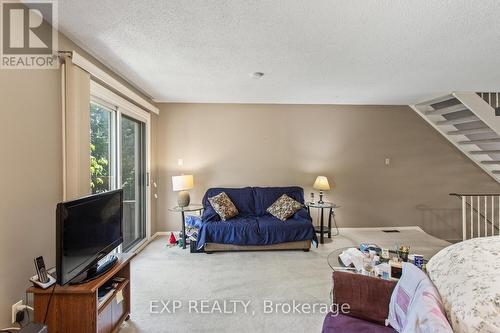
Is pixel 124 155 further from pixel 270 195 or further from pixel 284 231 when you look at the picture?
pixel 284 231

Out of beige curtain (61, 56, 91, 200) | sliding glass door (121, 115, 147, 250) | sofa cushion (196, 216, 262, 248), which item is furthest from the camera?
sofa cushion (196, 216, 262, 248)

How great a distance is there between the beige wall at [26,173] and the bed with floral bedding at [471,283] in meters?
2.41

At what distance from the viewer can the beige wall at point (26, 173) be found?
1530 mm

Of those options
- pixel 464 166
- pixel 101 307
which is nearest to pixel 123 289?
pixel 101 307

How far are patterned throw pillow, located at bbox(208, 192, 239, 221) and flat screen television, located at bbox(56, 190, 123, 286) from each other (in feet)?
5.83

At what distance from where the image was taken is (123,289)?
2.02 m

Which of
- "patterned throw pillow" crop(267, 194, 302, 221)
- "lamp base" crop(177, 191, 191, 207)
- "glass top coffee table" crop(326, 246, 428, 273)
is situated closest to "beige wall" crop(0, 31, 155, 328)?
"lamp base" crop(177, 191, 191, 207)

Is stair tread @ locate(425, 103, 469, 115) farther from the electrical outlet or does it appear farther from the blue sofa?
the electrical outlet

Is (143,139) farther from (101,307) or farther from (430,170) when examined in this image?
(430,170)

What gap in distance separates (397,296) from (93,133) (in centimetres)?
307

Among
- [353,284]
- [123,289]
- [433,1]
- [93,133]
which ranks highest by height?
[433,1]

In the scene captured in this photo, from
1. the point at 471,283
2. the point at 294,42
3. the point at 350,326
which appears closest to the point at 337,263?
the point at 350,326

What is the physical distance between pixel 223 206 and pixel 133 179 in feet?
4.65

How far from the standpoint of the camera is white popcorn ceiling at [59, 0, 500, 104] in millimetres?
Result: 1711
